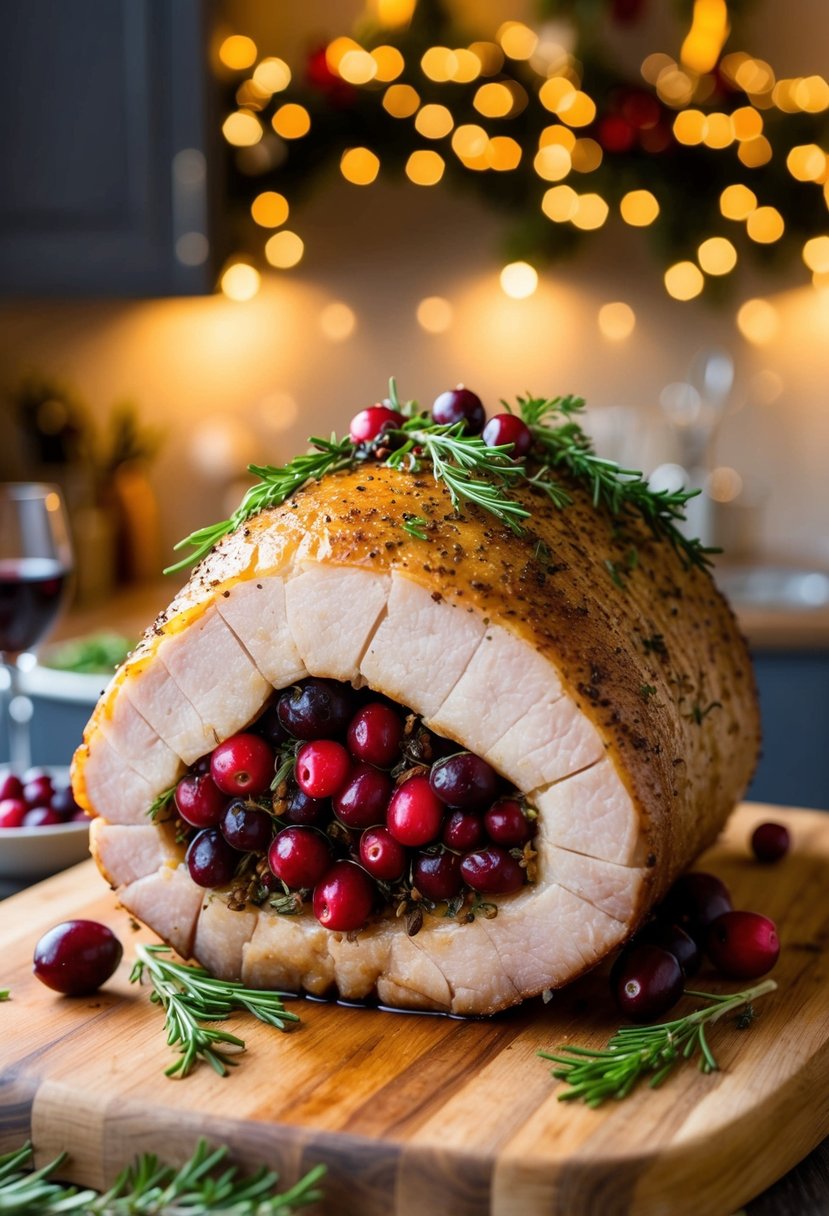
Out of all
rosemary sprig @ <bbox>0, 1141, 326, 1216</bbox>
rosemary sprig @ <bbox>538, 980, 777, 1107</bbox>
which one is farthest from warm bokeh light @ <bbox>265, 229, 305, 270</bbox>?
rosemary sprig @ <bbox>0, 1141, 326, 1216</bbox>

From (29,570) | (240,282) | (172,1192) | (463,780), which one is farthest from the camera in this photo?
(240,282)

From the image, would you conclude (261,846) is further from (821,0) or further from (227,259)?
(821,0)

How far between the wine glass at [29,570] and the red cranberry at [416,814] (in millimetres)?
724

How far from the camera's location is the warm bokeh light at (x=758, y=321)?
11.7ft

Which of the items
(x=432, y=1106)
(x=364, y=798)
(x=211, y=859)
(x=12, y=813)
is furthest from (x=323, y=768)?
(x=12, y=813)

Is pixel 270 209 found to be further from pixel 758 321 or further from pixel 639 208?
pixel 758 321

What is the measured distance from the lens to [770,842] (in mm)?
1669

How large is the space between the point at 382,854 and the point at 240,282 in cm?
277

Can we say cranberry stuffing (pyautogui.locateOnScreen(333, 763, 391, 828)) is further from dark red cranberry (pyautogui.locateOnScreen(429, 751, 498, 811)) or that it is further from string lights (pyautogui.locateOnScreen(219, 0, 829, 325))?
string lights (pyautogui.locateOnScreen(219, 0, 829, 325))

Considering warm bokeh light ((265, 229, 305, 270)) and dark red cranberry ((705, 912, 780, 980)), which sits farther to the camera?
warm bokeh light ((265, 229, 305, 270))

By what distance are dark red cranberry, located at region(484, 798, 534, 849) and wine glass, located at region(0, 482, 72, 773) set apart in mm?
783

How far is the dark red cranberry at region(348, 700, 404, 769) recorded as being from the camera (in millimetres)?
1178

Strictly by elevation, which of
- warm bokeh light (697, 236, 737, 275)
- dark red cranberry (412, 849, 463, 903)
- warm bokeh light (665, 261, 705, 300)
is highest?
warm bokeh light (697, 236, 737, 275)

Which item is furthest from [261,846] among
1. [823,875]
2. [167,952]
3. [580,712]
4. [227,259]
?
[227,259]
